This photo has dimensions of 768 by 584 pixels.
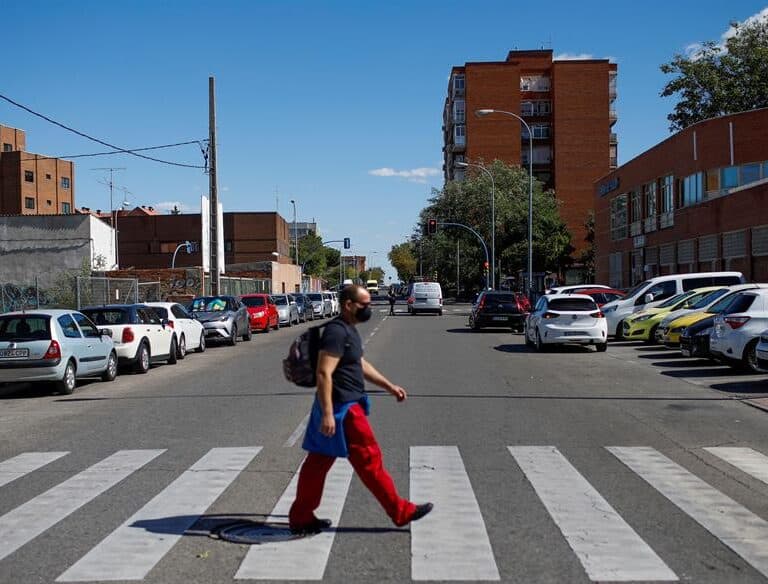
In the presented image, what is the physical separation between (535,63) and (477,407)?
3709 inches

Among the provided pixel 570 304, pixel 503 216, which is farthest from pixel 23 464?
pixel 503 216

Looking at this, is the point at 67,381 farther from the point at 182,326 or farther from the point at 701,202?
the point at 701,202

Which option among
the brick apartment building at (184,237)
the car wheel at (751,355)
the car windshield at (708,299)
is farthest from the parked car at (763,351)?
the brick apartment building at (184,237)

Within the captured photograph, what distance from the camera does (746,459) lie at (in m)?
9.06

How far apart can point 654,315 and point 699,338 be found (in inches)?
278

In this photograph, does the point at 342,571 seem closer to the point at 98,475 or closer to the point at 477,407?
the point at 98,475

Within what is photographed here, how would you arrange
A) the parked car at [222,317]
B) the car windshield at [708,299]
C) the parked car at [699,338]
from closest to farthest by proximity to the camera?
1. the parked car at [699,338]
2. the car windshield at [708,299]
3. the parked car at [222,317]

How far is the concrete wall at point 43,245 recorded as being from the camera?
54.3 meters

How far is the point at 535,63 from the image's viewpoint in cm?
10169

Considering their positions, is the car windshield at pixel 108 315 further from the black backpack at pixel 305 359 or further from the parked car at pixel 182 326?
the black backpack at pixel 305 359

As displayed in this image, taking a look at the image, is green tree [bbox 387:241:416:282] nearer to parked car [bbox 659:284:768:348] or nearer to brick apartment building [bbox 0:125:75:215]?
brick apartment building [bbox 0:125:75:215]

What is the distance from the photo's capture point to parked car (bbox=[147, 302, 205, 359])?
73.7 ft

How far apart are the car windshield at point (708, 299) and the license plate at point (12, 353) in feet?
54.8

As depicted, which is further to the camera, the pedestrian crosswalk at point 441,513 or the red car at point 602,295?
the red car at point 602,295
